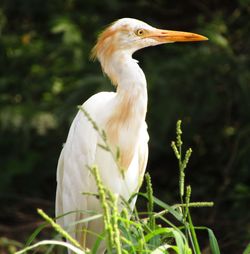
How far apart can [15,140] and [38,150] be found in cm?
24

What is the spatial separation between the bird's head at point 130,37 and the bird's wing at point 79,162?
0.27 metres

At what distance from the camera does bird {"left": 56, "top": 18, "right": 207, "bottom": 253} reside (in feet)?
9.49

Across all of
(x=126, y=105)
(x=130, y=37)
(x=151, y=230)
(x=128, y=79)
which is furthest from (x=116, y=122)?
(x=151, y=230)

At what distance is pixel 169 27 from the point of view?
5730 millimetres

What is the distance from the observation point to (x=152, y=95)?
15.6 feet

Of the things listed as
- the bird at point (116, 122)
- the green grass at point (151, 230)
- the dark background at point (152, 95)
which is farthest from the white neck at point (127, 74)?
the dark background at point (152, 95)

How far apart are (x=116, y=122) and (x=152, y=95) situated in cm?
181

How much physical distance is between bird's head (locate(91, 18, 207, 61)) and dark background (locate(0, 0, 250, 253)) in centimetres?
162

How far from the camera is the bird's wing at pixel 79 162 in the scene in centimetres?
292

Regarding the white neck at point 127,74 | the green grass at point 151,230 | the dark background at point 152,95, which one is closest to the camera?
the green grass at point 151,230

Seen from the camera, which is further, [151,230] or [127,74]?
[127,74]

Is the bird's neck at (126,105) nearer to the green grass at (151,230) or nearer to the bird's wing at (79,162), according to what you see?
the bird's wing at (79,162)

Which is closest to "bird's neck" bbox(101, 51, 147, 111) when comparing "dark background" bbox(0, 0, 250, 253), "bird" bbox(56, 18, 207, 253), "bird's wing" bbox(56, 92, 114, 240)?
"bird" bbox(56, 18, 207, 253)

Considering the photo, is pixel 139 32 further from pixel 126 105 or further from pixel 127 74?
pixel 126 105
